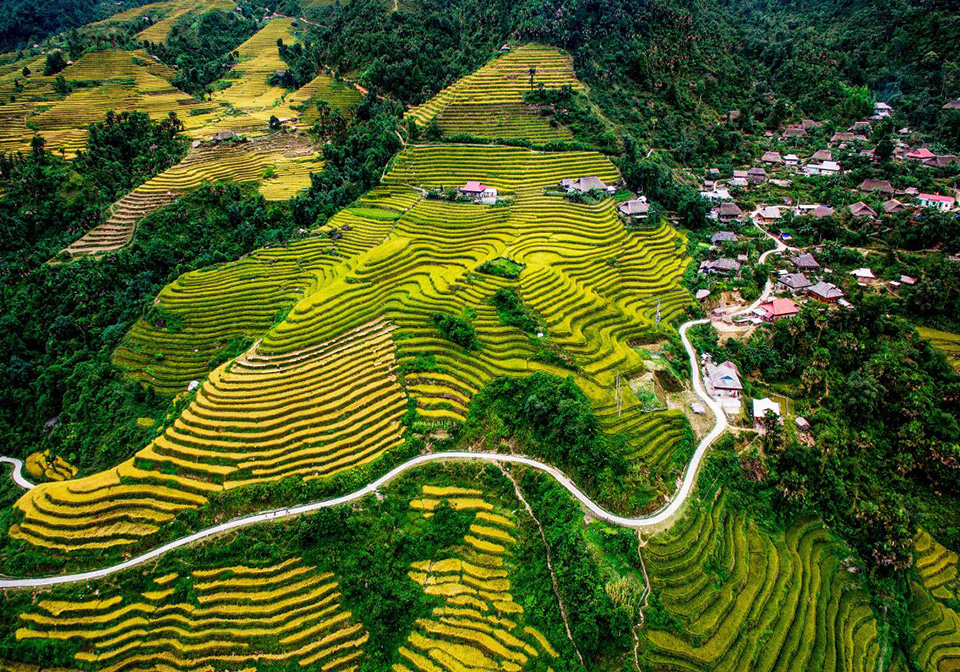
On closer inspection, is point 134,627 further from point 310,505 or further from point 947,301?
point 947,301

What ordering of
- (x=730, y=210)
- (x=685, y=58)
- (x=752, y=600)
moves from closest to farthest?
1. (x=752, y=600)
2. (x=730, y=210)
3. (x=685, y=58)

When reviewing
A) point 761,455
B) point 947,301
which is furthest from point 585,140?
point 761,455

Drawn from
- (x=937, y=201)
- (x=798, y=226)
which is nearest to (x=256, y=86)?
(x=798, y=226)

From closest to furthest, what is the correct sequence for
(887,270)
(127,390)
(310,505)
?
(310,505) → (127,390) → (887,270)

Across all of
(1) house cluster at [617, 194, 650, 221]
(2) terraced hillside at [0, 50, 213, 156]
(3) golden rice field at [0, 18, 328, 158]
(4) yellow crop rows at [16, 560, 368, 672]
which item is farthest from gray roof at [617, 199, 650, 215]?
(2) terraced hillside at [0, 50, 213, 156]

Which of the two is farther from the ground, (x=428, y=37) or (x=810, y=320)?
(x=428, y=37)

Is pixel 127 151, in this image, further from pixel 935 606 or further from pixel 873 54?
pixel 873 54

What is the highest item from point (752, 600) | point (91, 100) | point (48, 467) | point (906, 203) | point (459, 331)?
point (91, 100)
